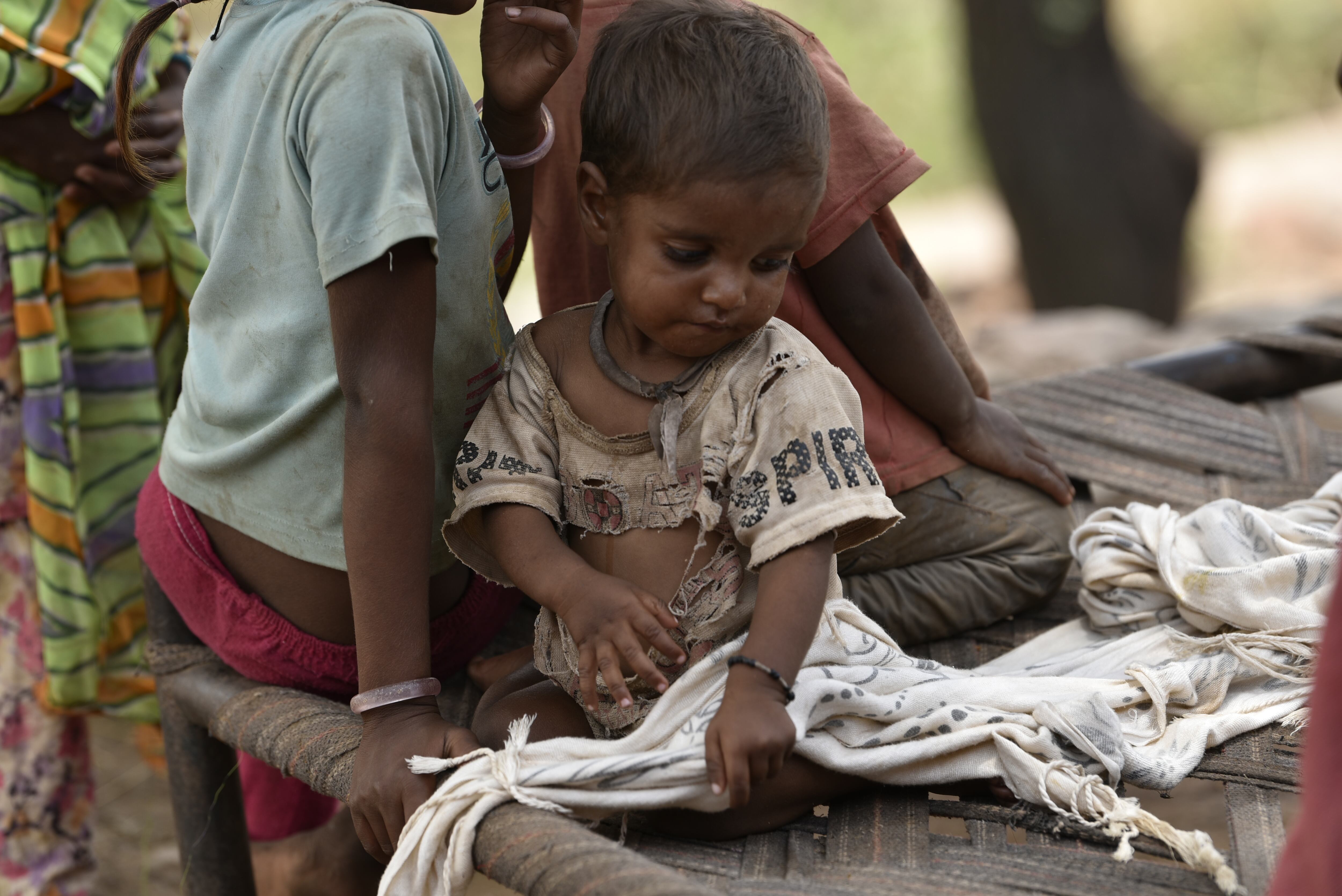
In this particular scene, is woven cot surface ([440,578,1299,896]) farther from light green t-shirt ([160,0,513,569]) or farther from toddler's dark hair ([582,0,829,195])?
toddler's dark hair ([582,0,829,195])

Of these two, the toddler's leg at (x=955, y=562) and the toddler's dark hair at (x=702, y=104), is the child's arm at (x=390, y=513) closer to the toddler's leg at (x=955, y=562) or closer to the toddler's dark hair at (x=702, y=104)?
the toddler's dark hair at (x=702, y=104)

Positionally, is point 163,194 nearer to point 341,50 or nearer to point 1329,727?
point 341,50

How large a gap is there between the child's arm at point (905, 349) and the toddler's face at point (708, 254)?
1.17ft

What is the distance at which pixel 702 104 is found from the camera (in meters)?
1.16

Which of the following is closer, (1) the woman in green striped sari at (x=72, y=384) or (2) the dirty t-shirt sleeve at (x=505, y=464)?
(2) the dirty t-shirt sleeve at (x=505, y=464)

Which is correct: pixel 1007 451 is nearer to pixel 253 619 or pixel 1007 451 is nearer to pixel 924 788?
pixel 924 788

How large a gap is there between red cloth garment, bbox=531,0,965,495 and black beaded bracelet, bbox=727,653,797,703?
509 mm

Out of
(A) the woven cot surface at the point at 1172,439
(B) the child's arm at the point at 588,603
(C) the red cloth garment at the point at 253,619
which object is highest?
(B) the child's arm at the point at 588,603

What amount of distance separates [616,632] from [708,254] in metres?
0.37

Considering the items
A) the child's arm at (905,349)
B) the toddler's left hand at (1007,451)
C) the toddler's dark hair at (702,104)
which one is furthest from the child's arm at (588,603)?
the toddler's left hand at (1007,451)

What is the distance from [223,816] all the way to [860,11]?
822 cm

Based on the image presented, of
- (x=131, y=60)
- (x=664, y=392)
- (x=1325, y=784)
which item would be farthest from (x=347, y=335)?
(x=1325, y=784)

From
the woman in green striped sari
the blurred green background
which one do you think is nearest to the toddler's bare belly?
the woman in green striped sari

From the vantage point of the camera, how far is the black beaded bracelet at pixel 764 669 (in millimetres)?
1118
